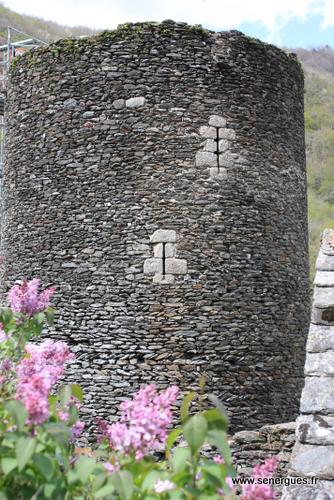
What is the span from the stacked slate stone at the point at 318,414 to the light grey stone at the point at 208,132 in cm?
463

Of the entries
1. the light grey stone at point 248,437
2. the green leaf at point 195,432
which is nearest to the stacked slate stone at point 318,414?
the green leaf at point 195,432

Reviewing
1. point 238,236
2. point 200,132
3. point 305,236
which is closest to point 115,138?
point 200,132

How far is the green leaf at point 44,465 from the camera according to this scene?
75.7 inches

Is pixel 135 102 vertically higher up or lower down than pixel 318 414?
higher up

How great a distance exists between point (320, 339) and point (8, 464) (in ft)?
5.32

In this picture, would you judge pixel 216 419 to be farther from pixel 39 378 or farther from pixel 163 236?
pixel 163 236

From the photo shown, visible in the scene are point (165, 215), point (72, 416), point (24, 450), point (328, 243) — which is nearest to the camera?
point (24, 450)

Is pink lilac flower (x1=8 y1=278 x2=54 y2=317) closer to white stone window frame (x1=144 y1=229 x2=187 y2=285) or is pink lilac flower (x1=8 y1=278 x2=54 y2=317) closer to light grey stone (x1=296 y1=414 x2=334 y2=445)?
light grey stone (x1=296 y1=414 x2=334 y2=445)

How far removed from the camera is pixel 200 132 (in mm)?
7723

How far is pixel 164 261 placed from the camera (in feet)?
24.3

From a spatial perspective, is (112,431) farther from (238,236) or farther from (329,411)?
(238,236)

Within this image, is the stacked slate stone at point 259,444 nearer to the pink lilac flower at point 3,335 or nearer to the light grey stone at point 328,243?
the light grey stone at point 328,243

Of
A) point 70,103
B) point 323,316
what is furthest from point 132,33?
point 323,316

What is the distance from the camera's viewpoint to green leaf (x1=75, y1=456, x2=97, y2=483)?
2053 mm
